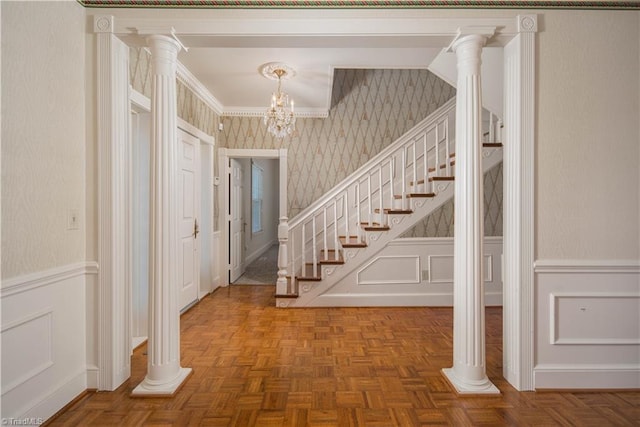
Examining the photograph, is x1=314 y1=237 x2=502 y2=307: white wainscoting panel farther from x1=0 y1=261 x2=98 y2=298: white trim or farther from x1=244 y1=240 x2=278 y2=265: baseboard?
x1=244 y1=240 x2=278 y2=265: baseboard

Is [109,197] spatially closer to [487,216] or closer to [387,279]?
[387,279]

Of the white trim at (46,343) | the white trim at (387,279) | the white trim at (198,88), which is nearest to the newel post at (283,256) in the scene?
the white trim at (387,279)

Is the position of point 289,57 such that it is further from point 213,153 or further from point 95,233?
point 95,233

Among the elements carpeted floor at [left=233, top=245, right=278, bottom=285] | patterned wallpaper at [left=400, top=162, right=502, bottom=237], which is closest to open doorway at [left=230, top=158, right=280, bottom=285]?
carpeted floor at [left=233, top=245, right=278, bottom=285]

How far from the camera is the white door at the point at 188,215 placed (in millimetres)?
4273

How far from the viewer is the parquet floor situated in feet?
7.07

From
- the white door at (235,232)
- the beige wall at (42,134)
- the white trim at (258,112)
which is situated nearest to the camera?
the beige wall at (42,134)

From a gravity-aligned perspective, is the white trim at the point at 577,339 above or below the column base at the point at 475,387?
above

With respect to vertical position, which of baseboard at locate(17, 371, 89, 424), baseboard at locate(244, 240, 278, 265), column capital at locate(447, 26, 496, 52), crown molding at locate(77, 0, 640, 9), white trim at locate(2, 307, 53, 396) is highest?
crown molding at locate(77, 0, 640, 9)

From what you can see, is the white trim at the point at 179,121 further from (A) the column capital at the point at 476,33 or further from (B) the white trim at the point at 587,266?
(B) the white trim at the point at 587,266

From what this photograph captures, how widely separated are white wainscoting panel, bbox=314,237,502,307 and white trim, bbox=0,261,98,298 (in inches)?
104

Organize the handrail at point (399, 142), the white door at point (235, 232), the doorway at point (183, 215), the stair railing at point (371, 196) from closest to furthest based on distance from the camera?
the doorway at point (183, 215), the stair railing at point (371, 196), the handrail at point (399, 142), the white door at point (235, 232)

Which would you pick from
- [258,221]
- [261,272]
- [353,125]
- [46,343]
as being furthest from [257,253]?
[46,343]

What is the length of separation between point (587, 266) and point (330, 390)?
1914 millimetres
